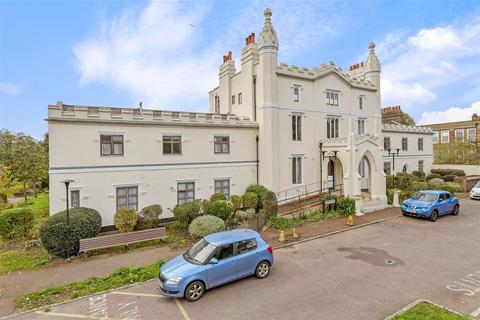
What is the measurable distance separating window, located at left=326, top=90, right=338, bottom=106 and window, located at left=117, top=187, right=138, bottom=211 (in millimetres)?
18196

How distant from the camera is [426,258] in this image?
11312 millimetres

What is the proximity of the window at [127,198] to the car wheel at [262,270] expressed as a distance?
10.9m

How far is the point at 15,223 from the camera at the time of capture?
1562cm

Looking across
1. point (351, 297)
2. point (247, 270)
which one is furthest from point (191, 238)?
point (351, 297)

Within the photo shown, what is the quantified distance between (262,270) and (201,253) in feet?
8.16

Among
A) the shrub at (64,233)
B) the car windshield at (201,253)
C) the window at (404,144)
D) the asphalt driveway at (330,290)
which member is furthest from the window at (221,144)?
the window at (404,144)

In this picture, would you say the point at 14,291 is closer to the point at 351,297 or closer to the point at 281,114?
the point at 351,297

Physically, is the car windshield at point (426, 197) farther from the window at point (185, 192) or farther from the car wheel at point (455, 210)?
the window at point (185, 192)

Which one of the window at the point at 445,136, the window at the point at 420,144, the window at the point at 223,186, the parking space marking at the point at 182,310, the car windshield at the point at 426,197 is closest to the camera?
the parking space marking at the point at 182,310

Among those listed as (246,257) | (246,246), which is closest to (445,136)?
(246,246)

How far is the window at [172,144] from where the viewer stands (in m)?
18.2

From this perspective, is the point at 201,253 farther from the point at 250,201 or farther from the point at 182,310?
the point at 250,201

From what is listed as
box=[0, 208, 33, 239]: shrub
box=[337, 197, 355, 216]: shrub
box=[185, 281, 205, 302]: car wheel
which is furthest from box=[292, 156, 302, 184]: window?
box=[0, 208, 33, 239]: shrub

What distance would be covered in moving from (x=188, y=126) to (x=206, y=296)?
41.8 ft
